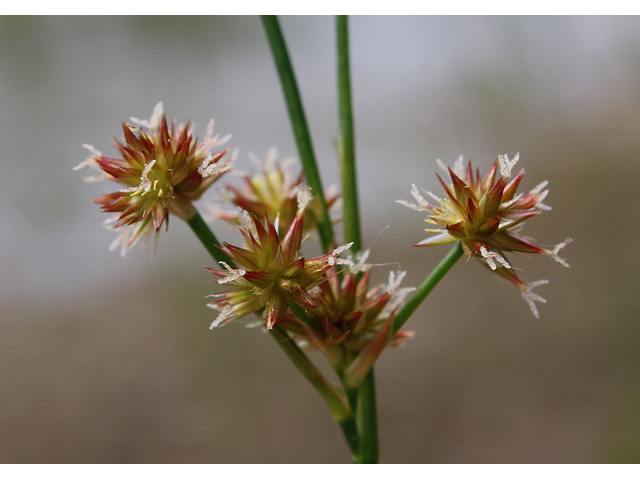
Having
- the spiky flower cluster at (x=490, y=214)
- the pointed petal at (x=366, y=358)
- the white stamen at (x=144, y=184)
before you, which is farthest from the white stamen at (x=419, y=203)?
the white stamen at (x=144, y=184)

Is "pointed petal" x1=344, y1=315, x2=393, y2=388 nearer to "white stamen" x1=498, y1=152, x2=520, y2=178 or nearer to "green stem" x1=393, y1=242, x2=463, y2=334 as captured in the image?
"green stem" x1=393, y1=242, x2=463, y2=334

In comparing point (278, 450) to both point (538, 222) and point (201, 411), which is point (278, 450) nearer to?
point (201, 411)

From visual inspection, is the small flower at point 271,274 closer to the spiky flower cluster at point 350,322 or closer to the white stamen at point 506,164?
the spiky flower cluster at point 350,322

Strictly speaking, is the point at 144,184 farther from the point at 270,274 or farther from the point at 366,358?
the point at 366,358

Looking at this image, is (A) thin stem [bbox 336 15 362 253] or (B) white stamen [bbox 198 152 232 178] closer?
(B) white stamen [bbox 198 152 232 178]

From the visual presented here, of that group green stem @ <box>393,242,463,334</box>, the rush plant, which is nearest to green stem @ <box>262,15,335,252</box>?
the rush plant

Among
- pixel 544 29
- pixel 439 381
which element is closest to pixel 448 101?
pixel 544 29
